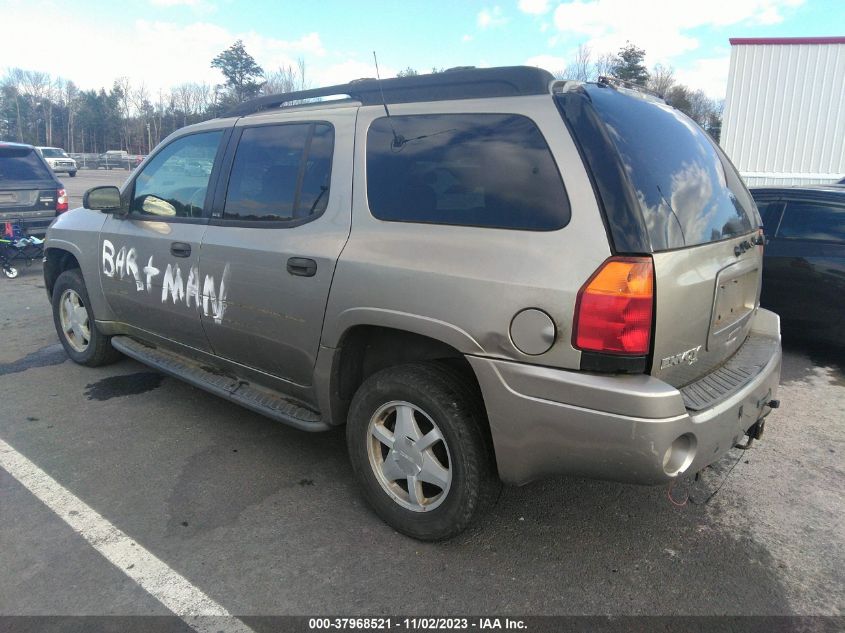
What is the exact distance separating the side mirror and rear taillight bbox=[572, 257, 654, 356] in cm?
345

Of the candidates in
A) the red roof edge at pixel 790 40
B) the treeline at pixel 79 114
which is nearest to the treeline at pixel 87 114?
the treeline at pixel 79 114

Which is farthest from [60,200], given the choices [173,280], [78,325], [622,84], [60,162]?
[60,162]

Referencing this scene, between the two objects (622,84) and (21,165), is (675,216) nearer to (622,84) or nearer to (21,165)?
(622,84)

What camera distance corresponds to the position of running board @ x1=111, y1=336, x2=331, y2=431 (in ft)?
10.6

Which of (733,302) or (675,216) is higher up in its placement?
(675,216)

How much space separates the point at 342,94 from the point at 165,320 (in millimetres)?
1911

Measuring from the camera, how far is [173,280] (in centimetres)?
383

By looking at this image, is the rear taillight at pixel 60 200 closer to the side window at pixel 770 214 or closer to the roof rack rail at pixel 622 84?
the roof rack rail at pixel 622 84

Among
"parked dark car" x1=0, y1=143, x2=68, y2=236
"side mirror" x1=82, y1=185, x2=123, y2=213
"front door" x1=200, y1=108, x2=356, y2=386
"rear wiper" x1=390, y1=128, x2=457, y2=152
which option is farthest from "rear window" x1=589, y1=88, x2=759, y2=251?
"parked dark car" x1=0, y1=143, x2=68, y2=236

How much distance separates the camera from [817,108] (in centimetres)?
1673

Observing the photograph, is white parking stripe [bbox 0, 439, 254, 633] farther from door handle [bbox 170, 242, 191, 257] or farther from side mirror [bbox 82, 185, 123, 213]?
side mirror [bbox 82, 185, 123, 213]

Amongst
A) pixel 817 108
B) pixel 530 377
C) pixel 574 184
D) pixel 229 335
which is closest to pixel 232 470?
pixel 229 335

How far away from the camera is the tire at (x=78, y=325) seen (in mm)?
4887

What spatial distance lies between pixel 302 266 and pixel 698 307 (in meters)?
1.79
